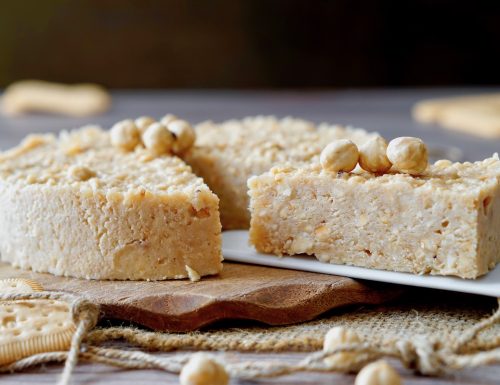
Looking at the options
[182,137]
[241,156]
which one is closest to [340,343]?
[241,156]

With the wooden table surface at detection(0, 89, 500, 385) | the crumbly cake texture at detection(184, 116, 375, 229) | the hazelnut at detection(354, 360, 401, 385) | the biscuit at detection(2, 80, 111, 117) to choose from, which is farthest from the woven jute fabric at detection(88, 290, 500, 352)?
the biscuit at detection(2, 80, 111, 117)

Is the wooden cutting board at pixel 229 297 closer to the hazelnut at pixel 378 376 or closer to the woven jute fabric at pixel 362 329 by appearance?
the woven jute fabric at pixel 362 329

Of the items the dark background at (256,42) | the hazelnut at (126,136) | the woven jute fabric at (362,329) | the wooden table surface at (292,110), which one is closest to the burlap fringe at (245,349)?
the woven jute fabric at (362,329)

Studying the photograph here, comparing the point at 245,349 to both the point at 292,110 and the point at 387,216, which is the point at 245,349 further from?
the point at 292,110

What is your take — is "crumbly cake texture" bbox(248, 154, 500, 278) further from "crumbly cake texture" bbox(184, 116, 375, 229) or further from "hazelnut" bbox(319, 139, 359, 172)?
"crumbly cake texture" bbox(184, 116, 375, 229)

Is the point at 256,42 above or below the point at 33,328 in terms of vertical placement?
above

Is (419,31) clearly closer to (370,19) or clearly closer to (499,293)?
(370,19)

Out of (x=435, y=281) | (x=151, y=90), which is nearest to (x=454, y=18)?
(x=151, y=90)
